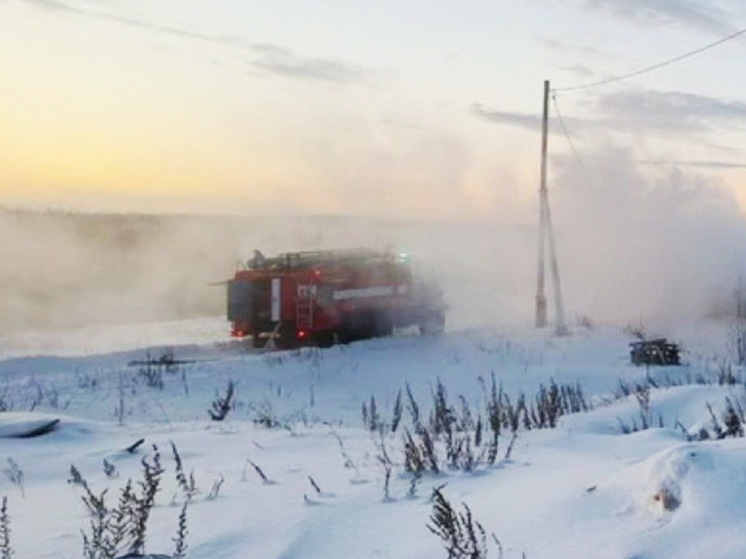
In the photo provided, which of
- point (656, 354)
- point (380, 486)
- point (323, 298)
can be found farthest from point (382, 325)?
point (380, 486)

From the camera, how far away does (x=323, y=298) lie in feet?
75.8

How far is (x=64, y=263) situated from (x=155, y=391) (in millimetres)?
41498

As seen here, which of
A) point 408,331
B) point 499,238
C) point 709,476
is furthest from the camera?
point 499,238

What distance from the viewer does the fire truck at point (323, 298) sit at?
75.8 ft

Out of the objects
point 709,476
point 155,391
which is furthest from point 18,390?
point 709,476

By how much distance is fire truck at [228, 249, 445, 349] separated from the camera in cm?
2311

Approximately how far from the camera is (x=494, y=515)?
145 inches

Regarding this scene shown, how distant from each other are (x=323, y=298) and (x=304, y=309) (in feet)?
1.78

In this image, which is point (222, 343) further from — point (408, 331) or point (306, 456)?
point (306, 456)

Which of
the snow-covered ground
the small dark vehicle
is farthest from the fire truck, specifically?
the snow-covered ground

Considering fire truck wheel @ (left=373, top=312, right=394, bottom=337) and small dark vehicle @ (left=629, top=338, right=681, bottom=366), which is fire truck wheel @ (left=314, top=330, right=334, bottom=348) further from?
small dark vehicle @ (left=629, top=338, right=681, bottom=366)

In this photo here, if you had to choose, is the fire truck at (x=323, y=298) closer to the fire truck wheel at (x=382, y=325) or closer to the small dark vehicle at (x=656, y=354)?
the fire truck wheel at (x=382, y=325)

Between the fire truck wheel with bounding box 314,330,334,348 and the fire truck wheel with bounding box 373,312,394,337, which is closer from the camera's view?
the fire truck wheel with bounding box 314,330,334,348

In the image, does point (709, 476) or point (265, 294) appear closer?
point (709, 476)
